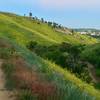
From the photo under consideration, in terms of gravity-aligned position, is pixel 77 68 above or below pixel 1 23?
below

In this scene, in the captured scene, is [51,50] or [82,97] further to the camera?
[51,50]

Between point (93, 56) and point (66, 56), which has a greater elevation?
point (93, 56)

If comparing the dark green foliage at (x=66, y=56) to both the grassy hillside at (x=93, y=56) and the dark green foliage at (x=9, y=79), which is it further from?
the dark green foliage at (x=9, y=79)

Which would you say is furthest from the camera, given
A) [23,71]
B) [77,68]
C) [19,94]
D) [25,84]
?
[77,68]

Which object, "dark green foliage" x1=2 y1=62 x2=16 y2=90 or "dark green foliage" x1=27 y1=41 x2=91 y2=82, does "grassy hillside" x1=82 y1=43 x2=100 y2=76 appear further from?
"dark green foliage" x1=2 y1=62 x2=16 y2=90

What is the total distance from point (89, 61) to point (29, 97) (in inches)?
2933

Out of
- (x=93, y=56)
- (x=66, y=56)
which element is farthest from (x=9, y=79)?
(x=93, y=56)

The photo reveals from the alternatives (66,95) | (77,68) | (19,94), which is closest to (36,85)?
(19,94)

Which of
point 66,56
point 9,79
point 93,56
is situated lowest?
point 9,79

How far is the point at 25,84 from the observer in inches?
631

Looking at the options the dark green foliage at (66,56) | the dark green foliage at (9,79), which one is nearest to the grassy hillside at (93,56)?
the dark green foliage at (66,56)

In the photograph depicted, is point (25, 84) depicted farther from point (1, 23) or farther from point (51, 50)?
point (1, 23)

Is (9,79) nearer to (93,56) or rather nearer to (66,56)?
(66,56)

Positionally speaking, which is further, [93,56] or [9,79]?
[93,56]
